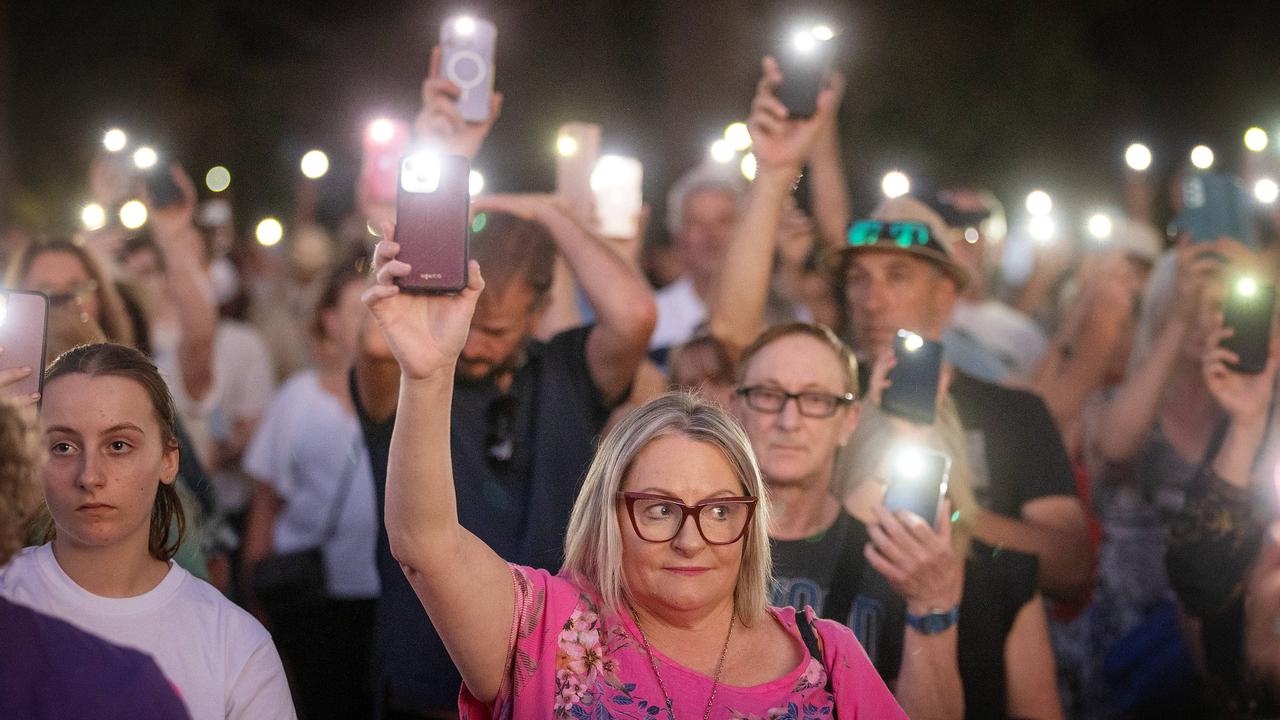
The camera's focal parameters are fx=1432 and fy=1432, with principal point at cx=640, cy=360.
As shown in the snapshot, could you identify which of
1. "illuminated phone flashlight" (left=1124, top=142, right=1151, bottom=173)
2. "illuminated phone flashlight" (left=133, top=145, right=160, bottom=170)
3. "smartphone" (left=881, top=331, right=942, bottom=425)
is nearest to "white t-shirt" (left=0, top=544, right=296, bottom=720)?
"smartphone" (left=881, top=331, right=942, bottom=425)

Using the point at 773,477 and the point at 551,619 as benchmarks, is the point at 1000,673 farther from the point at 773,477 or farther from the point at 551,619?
the point at 551,619

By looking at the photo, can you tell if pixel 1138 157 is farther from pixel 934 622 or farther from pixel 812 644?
pixel 812 644

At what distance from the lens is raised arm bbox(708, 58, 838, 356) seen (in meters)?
4.44

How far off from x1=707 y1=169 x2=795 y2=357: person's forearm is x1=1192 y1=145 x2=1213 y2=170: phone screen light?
2.35m

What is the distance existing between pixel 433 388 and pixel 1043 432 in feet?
8.25

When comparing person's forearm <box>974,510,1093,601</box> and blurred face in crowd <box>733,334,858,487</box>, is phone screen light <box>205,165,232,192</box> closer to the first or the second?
blurred face in crowd <box>733,334,858,487</box>

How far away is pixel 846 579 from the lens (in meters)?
3.64

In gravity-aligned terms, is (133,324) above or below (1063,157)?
below

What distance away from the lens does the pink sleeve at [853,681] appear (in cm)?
280

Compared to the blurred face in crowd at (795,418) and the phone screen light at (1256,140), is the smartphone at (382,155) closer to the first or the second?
the blurred face in crowd at (795,418)

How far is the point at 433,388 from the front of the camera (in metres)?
2.48

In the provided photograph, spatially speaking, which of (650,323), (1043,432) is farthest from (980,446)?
(650,323)

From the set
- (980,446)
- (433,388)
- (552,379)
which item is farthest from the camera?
(980,446)

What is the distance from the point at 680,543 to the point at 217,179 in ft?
43.6
